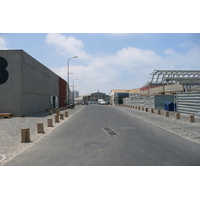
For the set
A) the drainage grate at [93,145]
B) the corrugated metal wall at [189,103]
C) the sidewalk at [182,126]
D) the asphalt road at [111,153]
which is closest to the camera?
the asphalt road at [111,153]

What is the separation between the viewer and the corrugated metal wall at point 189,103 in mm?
19153

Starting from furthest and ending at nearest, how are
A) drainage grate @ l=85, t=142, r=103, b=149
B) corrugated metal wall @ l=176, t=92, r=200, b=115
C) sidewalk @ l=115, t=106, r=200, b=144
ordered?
corrugated metal wall @ l=176, t=92, r=200, b=115, sidewalk @ l=115, t=106, r=200, b=144, drainage grate @ l=85, t=142, r=103, b=149

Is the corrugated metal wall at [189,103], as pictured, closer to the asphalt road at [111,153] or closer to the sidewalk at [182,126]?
the sidewalk at [182,126]

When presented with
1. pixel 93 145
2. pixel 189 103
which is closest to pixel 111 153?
pixel 93 145

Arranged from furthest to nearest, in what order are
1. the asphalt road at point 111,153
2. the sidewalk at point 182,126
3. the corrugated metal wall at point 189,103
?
the corrugated metal wall at point 189,103
the sidewalk at point 182,126
the asphalt road at point 111,153

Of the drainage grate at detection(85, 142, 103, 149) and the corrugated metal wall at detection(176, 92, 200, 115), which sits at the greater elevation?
the corrugated metal wall at detection(176, 92, 200, 115)

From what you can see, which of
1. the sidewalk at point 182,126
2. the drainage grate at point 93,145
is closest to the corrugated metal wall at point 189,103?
the sidewalk at point 182,126

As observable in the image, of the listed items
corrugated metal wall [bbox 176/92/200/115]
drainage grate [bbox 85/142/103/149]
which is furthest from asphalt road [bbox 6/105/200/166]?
corrugated metal wall [bbox 176/92/200/115]

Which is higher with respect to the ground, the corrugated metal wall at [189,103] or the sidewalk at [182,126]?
the corrugated metal wall at [189,103]

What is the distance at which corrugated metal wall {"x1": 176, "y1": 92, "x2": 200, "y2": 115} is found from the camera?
1915 cm

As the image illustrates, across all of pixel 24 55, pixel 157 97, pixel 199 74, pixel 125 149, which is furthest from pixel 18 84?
pixel 199 74

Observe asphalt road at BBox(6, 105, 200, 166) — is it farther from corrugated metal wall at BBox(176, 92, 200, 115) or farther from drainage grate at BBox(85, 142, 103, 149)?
corrugated metal wall at BBox(176, 92, 200, 115)

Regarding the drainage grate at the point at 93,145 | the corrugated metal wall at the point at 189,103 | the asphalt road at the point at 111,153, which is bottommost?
the asphalt road at the point at 111,153

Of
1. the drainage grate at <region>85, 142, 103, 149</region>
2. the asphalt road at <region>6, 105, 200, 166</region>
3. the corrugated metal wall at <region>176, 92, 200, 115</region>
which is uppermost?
the corrugated metal wall at <region>176, 92, 200, 115</region>
